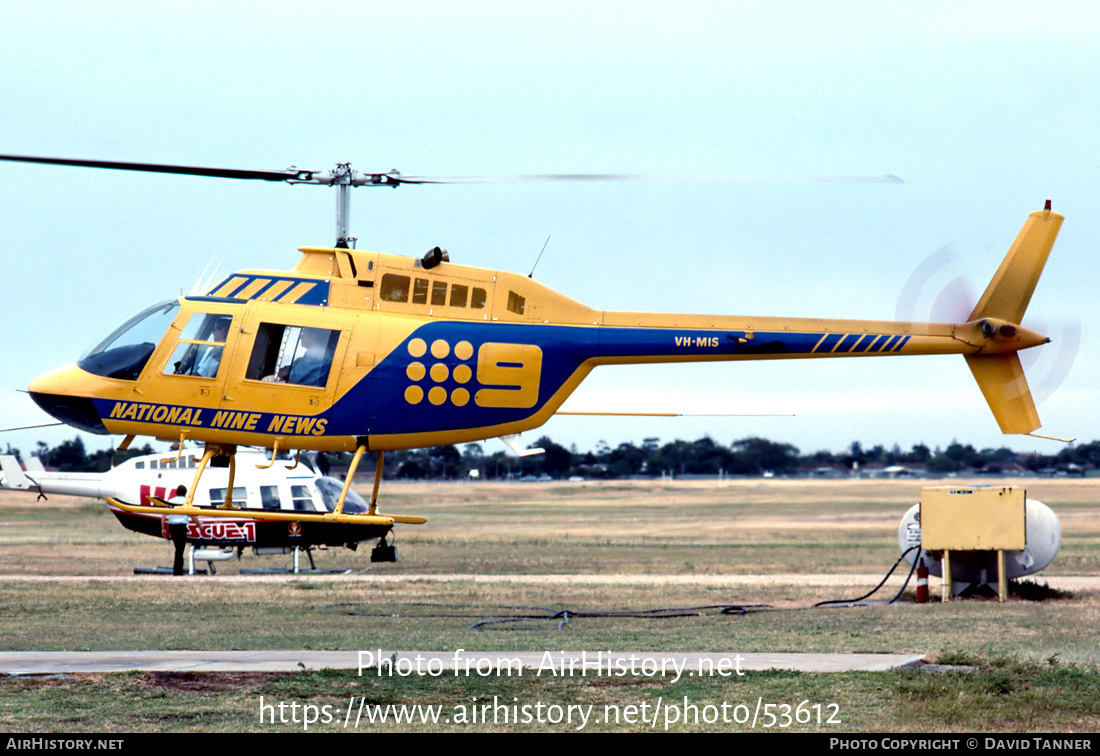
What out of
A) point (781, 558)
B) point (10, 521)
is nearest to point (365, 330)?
point (781, 558)

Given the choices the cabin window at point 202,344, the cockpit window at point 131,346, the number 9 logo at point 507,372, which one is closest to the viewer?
the cabin window at point 202,344

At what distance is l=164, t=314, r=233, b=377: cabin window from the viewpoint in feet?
54.1

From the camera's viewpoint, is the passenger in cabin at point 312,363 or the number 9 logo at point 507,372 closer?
the passenger in cabin at point 312,363

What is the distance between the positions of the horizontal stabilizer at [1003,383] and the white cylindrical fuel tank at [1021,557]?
8724mm

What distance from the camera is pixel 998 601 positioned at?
83.3 ft

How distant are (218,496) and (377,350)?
19372 mm

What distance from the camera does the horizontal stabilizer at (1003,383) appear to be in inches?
690

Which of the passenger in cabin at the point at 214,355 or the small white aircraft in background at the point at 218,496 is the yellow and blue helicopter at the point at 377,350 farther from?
the small white aircraft in background at the point at 218,496

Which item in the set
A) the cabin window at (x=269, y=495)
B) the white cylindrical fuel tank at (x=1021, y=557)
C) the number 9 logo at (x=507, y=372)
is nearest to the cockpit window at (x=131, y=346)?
the number 9 logo at (x=507, y=372)

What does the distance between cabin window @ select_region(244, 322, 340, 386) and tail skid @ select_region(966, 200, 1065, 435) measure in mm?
8635

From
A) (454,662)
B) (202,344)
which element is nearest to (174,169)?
(202,344)

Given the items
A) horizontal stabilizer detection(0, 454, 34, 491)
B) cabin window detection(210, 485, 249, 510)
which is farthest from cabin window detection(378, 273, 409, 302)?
horizontal stabilizer detection(0, 454, 34, 491)

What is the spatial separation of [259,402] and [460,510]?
241 feet
